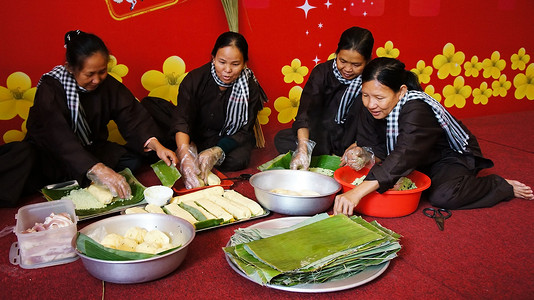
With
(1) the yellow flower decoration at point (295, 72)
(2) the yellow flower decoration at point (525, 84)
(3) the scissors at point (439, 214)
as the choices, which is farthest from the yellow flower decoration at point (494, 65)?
(3) the scissors at point (439, 214)

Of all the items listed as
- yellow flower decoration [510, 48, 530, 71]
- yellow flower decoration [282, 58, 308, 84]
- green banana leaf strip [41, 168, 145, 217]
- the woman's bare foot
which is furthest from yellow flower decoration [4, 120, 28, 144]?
yellow flower decoration [510, 48, 530, 71]

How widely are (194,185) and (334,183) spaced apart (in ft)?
2.91

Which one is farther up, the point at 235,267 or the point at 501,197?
the point at 235,267

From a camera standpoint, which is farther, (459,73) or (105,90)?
(459,73)

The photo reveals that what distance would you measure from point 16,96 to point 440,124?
9.46ft

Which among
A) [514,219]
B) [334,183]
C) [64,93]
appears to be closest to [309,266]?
[334,183]

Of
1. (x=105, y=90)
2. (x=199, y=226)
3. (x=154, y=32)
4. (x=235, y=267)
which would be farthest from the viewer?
(x=154, y=32)

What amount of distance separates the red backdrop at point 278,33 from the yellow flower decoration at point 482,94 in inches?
1.1

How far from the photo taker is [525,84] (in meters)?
5.30

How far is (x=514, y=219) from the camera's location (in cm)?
257

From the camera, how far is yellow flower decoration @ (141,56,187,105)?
369cm

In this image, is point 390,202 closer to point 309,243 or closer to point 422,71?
point 309,243

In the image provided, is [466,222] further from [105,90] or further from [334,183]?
[105,90]

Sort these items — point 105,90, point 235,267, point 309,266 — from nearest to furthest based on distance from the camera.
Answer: point 309,266
point 235,267
point 105,90
